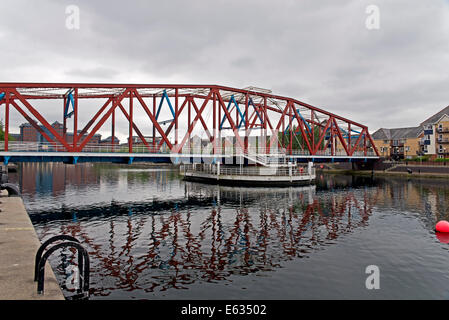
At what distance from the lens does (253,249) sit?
17859 millimetres

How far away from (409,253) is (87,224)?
24108 millimetres

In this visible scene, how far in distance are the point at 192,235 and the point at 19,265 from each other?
12.2 meters

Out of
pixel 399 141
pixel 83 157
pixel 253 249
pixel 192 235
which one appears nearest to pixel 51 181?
pixel 83 157

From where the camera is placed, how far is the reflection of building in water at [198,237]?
1392cm

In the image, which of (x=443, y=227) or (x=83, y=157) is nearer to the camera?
(x=443, y=227)

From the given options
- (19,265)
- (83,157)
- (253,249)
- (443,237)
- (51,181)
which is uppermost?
(83,157)

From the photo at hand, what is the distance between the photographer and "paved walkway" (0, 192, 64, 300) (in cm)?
812

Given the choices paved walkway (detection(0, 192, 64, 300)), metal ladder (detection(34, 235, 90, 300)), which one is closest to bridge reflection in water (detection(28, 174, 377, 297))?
metal ladder (detection(34, 235, 90, 300))

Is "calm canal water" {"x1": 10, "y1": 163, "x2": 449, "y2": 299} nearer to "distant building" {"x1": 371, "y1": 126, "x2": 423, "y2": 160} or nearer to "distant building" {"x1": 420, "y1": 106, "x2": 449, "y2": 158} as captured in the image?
"distant building" {"x1": 420, "y1": 106, "x2": 449, "y2": 158}

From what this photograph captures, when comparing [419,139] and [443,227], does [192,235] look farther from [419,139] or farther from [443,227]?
[419,139]

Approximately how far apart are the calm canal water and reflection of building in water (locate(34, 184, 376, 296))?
0.06m

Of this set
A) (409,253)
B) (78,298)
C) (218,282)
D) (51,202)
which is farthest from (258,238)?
(51,202)

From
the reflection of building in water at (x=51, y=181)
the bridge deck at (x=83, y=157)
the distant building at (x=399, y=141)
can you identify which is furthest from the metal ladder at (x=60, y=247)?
the distant building at (x=399, y=141)
